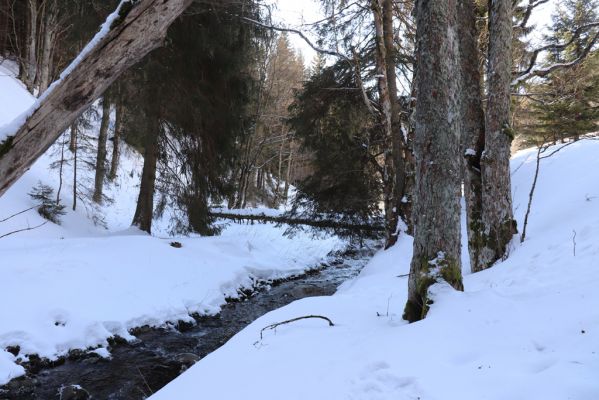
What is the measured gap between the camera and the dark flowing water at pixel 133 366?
183 inches

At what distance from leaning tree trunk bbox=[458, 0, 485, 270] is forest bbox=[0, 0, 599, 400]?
3 centimetres

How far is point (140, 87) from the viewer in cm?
975

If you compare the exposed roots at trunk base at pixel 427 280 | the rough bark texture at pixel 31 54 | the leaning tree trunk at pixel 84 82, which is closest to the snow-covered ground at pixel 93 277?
the rough bark texture at pixel 31 54

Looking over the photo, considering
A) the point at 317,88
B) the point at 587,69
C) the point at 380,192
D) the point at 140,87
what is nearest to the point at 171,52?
the point at 140,87

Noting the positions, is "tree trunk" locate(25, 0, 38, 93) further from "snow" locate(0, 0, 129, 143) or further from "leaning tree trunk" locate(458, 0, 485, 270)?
"snow" locate(0, 0, 129, 143)

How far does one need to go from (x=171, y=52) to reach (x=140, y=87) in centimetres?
119

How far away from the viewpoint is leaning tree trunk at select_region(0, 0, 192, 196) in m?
1.53

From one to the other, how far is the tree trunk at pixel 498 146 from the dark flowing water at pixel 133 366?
15.2ft

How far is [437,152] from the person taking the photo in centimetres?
332

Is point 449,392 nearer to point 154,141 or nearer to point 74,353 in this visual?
point 74,353

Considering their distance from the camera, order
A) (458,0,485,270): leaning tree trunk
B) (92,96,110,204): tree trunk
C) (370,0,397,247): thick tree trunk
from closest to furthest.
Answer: (458,0,485,270): leaning tree trunk, (370,0,397,247): thick tree trunk, (92,96,110,204): tree trunk

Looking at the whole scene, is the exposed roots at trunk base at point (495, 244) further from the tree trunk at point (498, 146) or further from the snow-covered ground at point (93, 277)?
the snow-covered ground at point (93, 277)

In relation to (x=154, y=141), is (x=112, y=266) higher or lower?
lower

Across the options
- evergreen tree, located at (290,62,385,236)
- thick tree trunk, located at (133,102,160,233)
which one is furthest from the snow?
evergreen tree, located at (290,62,385,236)
